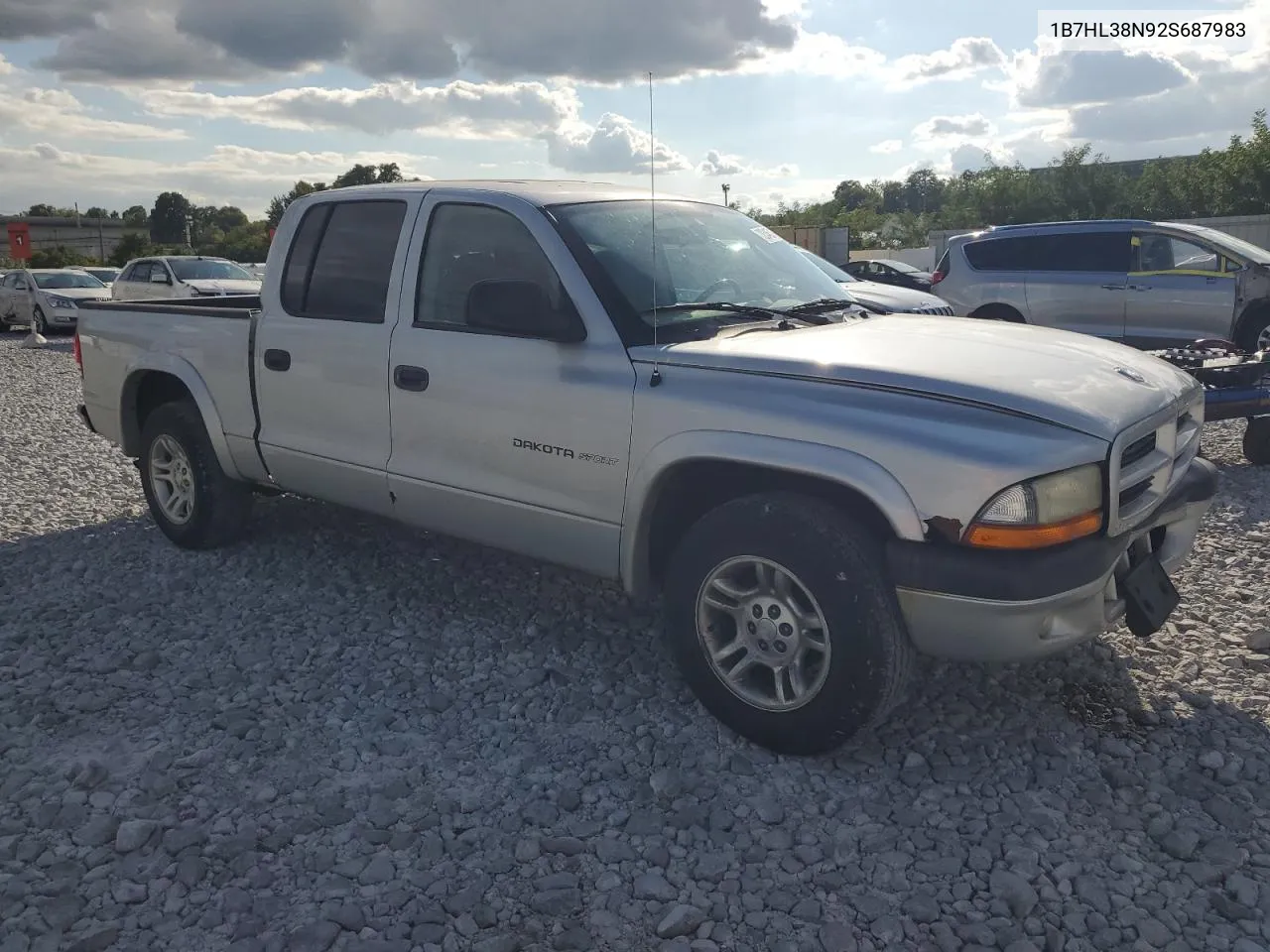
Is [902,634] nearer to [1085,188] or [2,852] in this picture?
[2,852]

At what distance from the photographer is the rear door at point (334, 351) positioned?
4543mm

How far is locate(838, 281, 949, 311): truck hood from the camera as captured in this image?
9.65 metres

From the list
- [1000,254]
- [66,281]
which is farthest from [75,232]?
[1000,254]

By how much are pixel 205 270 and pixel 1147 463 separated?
61.8 ft

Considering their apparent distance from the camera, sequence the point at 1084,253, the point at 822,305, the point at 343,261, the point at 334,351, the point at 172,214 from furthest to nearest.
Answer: the point at 172,214 → the point at 1084,253 → the point at 343,261 → the point at 334,351 → the point at 822,305

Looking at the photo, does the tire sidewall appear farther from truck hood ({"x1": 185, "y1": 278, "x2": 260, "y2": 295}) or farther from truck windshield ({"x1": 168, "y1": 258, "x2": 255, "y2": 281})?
truck windshield ({"x1": 168, "y1": 258, "x2": 255, "y2": 281})

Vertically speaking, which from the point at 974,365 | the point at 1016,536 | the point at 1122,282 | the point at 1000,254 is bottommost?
the point at 1016,536

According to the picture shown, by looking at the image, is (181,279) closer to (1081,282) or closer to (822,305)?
(1081,282)

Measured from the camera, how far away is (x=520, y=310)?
3699 millimetres

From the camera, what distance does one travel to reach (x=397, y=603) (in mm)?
5047

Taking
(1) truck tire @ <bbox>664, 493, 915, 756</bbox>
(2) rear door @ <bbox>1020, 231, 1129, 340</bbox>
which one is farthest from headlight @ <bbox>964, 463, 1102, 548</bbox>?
(2) rear door @ <bbox>1020, 231, 1129, 340</bbox>

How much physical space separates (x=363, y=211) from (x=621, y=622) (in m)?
2.24

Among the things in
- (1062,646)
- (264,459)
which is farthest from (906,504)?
(264,459)

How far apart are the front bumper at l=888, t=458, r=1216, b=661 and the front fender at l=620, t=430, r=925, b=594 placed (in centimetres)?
13
